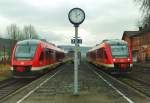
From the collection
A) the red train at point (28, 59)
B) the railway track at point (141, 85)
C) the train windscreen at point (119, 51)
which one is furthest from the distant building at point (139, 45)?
the railway track at point (141, 85)

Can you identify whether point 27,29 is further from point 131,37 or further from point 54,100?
point 54,100

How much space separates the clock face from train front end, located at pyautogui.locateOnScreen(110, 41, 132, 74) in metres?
15.0

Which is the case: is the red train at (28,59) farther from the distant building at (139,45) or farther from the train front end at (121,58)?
the distant building at (139,45)

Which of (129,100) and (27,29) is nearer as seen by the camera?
(129,100)

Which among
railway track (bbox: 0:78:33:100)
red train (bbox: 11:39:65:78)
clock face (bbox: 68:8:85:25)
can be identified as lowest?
railway track (bbox: 0:78:33:100)

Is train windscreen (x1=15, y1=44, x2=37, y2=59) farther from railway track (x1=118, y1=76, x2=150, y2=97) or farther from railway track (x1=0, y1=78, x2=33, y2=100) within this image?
railway track (x1=118, y1=76, x2=150, y2=97)

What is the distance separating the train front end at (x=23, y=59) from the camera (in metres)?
25.7

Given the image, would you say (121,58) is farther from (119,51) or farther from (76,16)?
(76,16)

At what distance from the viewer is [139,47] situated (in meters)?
93.2

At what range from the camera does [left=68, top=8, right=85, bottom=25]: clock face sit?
1536cm

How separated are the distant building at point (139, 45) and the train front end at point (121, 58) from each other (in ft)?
149

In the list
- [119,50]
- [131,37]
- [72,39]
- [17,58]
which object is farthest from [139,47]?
[72,39]

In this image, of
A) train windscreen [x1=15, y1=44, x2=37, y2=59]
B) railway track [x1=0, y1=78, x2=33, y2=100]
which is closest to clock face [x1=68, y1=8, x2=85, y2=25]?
railway track [x1=0, y1=78, x2=33, y2=100]

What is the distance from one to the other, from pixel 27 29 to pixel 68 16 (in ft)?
286
